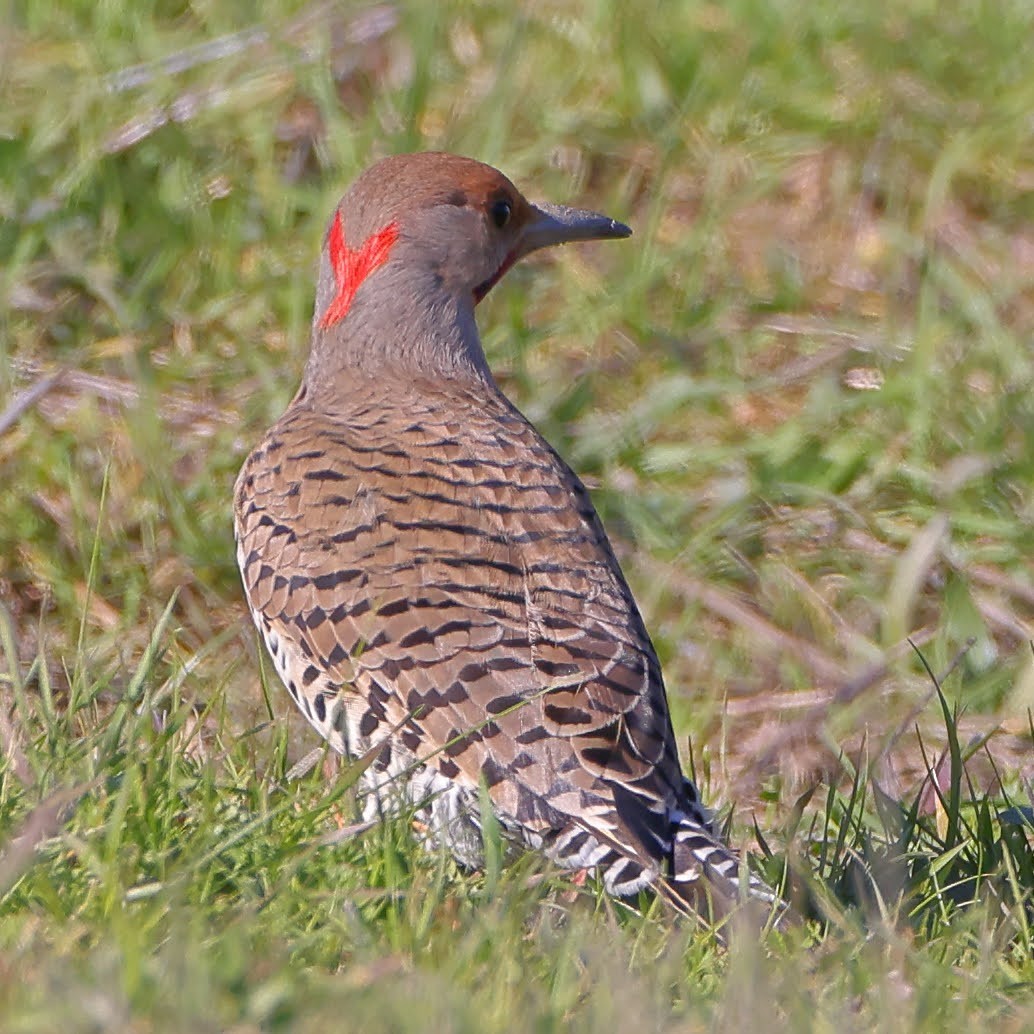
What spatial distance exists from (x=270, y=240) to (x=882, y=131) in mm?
2208

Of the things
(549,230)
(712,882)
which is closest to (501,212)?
(549,230)

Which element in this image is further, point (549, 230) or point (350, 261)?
point (549, 230)

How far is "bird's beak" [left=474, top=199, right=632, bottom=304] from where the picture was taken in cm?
539

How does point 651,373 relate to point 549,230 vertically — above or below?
below

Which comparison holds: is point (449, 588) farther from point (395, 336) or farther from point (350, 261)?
point (350, 261)

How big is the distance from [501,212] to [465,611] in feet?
5.36

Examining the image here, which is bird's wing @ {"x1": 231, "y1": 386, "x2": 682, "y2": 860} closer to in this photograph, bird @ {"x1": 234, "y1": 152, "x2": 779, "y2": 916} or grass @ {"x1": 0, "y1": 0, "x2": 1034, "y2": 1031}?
bird @ {"x1": 234, "y1": 152, "x2": 779, "y2": 916}

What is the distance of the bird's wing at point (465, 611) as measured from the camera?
3.71 meters

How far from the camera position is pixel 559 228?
546cm

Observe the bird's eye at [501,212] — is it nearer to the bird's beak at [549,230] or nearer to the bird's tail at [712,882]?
the bird's beak at [549,230]

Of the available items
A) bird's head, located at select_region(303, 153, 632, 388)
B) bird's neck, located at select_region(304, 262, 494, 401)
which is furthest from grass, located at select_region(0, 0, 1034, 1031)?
bird's head, located at select_region(303, 153, 632, 388)

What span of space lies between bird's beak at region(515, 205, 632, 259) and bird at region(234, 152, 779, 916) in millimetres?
153

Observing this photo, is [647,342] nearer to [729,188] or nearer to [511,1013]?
[729,188]

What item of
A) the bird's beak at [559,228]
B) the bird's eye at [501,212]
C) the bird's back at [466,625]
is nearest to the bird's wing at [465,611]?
the bird's back at [466,625]
